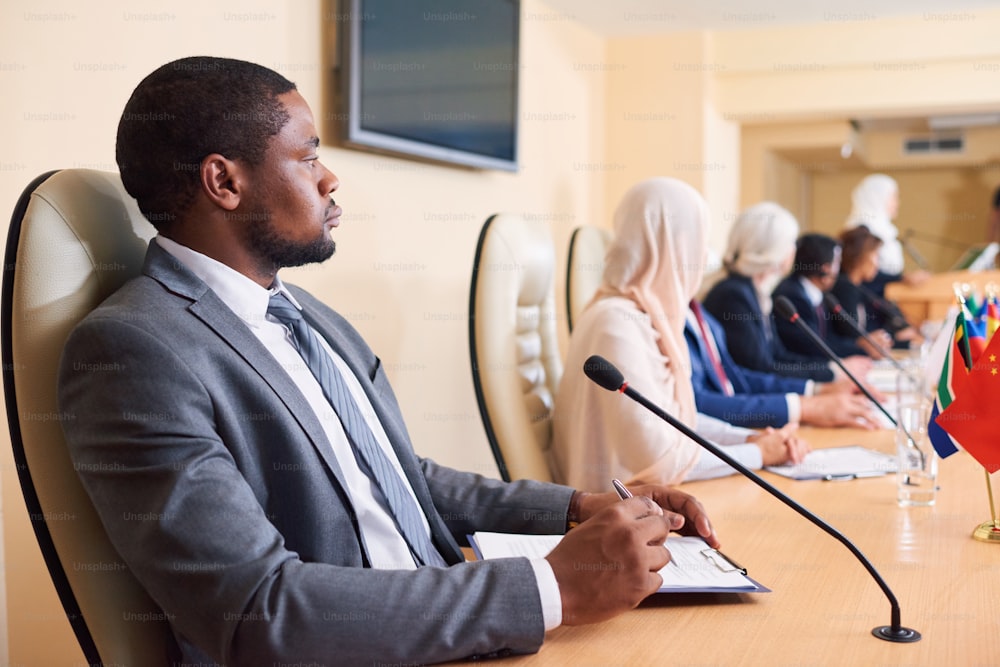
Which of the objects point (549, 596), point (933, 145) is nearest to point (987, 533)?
point (549, 596)

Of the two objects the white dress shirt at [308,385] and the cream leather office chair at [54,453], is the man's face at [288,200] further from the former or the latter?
the cream leather office chair at [54,453]

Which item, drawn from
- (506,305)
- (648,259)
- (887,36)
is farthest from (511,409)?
(887,36)

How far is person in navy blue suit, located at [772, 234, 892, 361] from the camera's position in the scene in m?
3.81

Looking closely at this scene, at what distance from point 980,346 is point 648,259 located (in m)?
0.73

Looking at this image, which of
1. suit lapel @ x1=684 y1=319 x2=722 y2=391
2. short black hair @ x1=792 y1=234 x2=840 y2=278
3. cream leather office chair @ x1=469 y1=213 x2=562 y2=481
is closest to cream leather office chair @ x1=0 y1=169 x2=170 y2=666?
cream leather office chair @ x1=469 y1=213 x2=562 y2=481

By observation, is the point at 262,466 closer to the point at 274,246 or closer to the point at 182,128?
the point at 274,246

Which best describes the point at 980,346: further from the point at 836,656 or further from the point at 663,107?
the point at 663,107

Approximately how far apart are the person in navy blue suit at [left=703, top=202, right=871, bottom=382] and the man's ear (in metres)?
2.25

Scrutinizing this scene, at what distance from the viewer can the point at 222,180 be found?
1.16 meters

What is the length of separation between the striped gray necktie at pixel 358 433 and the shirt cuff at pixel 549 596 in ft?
0.95

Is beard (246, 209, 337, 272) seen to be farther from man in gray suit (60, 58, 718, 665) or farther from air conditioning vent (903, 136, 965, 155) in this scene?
air conditioning vent (903, 136, 965, 155)

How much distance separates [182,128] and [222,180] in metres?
0.08

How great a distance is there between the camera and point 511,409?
1.88 m

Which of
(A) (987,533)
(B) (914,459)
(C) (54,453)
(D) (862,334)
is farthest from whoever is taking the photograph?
(D) (862,334)
